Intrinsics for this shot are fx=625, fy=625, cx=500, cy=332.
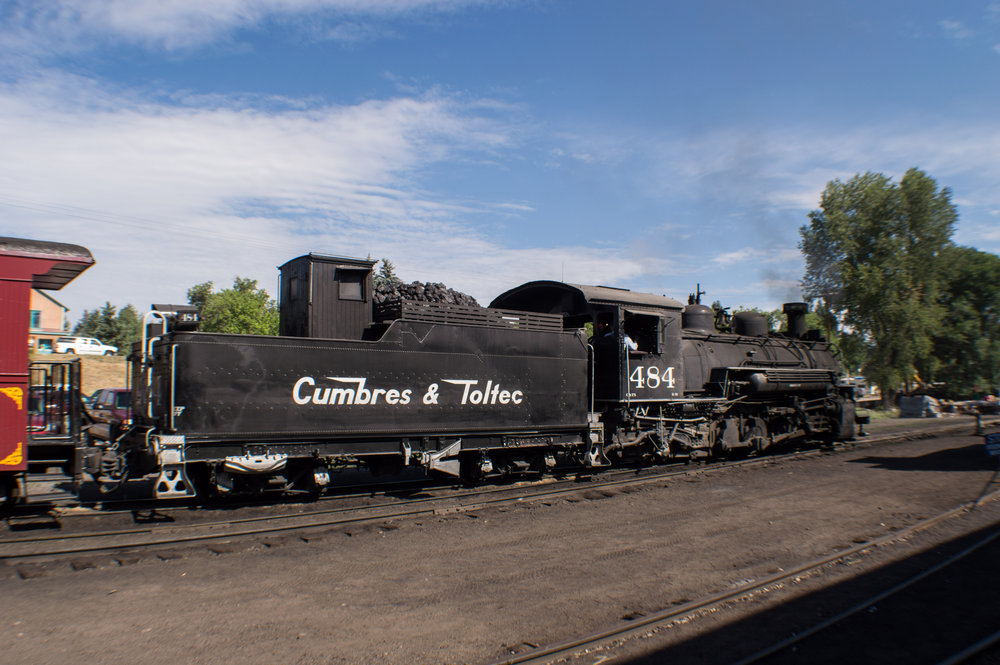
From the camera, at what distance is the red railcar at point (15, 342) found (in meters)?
6.68

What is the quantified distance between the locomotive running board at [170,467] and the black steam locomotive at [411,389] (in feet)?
0.04

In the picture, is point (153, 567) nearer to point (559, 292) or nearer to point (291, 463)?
point (291, 463)

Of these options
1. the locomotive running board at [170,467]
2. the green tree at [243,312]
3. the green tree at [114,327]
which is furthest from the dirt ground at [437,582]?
the green tree at [114,327]

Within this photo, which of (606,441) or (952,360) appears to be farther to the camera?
(952,360)

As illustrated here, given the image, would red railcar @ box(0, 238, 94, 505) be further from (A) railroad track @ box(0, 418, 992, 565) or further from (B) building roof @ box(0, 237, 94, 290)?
(A) railroad track @ box(0, 418, 992, 565)

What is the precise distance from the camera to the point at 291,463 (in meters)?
8.53

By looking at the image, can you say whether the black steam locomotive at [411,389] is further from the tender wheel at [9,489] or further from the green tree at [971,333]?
the green tree at [971,333]

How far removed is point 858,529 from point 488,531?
462 cm

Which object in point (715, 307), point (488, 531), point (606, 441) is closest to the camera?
point (488, 531)

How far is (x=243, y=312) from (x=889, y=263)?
43174 mm

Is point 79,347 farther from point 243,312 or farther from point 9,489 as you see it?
point 9,489

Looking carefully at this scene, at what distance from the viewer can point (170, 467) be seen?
7.36m

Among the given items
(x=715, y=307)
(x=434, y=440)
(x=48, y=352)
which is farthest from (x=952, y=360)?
(x=48, y=352)

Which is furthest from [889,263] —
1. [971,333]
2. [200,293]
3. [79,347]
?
[200,293]
